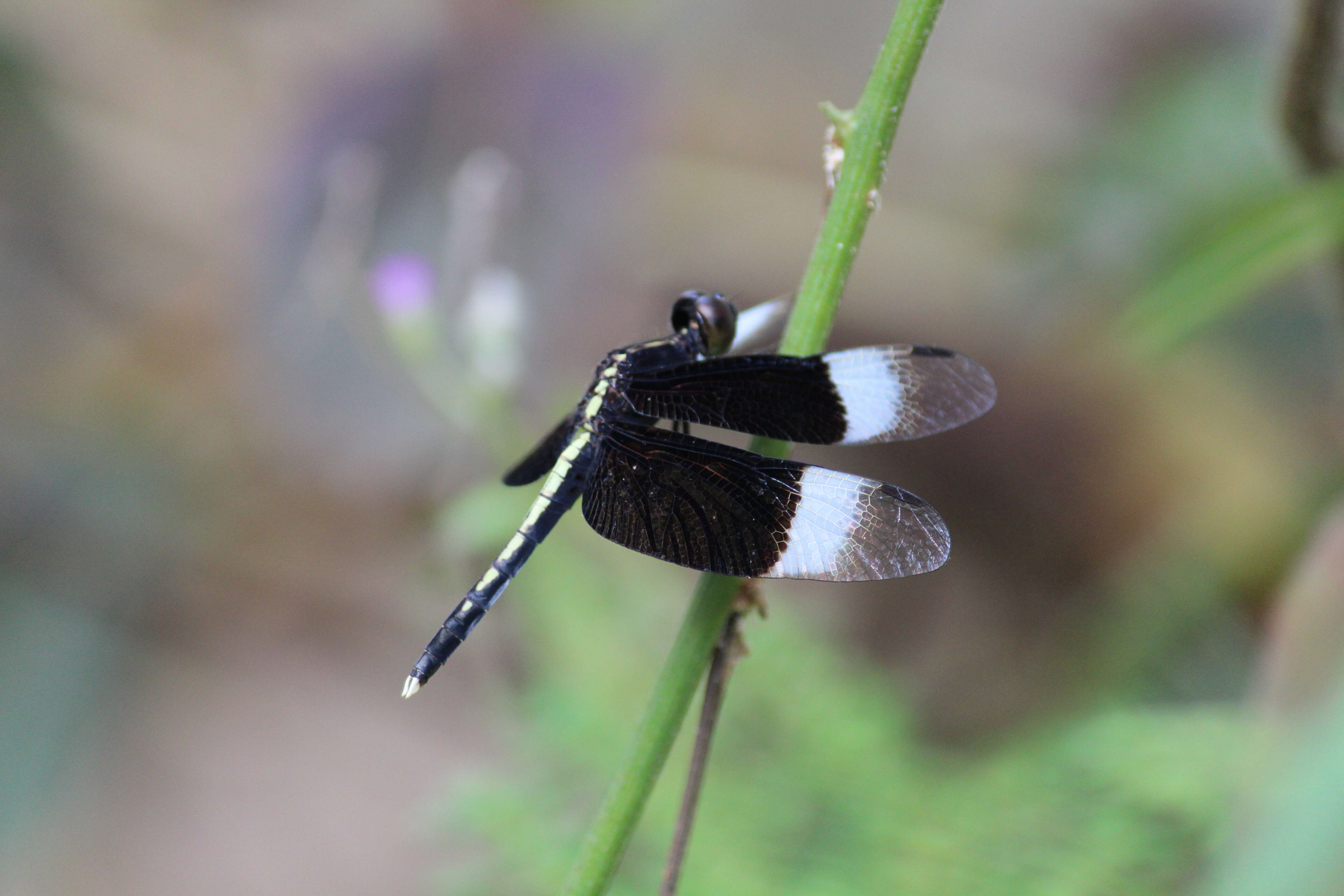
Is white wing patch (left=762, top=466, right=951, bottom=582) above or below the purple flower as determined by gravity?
below

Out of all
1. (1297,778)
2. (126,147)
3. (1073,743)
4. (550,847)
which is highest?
(126,147)

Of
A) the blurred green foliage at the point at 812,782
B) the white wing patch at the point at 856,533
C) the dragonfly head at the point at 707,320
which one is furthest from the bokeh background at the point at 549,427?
the dragonfly head at the point at 707,320

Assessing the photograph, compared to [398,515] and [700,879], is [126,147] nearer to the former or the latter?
[398,515]

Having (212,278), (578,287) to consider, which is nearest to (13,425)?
(212,278)

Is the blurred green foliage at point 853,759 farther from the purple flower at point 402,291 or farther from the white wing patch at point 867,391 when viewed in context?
the white wing patch at point 867,391

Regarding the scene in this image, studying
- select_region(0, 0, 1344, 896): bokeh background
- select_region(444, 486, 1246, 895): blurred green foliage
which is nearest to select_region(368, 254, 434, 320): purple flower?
select_region(0, 0, 1344, 896): bokeh background

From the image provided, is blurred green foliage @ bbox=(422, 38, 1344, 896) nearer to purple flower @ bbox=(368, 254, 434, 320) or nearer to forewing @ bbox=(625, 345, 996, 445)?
purple flower @ bbox=(368, 254, 434, 320)
